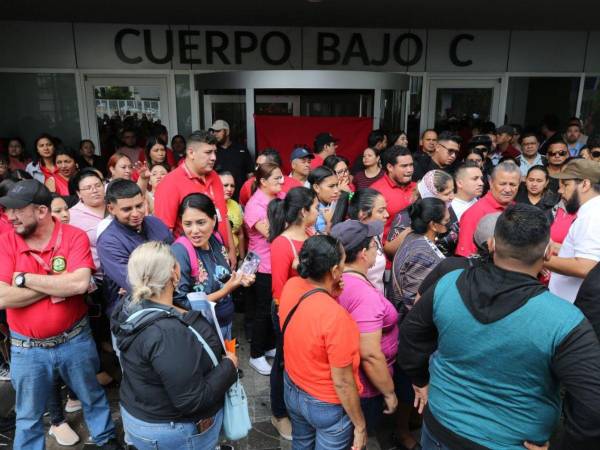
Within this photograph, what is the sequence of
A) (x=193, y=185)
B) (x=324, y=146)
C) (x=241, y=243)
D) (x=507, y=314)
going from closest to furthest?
(x=507, y=314)
(x=193, y=185)
(x=241, y=243)
(x=324, y=146)

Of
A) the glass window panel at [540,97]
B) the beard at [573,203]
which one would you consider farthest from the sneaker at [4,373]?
the glass window panel at [540,97]

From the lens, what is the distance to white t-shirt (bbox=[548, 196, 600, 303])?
7.98ft

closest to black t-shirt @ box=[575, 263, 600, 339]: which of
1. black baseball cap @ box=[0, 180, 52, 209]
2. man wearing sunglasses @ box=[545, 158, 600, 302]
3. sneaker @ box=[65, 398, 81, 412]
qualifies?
man wearing sunglasses @ box=[545, 158, 600, 302]

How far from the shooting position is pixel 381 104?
6.46 metres

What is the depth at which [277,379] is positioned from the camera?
112 inches

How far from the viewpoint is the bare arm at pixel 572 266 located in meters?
2.46

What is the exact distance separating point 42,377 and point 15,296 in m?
0.55

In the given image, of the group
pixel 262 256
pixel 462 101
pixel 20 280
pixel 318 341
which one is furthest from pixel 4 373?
pixel 462 101

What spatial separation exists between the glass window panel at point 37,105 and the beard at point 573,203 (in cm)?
790

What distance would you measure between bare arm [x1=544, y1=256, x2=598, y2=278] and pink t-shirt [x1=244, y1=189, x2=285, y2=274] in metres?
2.04

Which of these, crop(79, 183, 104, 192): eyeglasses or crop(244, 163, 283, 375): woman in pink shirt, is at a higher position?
crop(79, 183, 104, 192): eyeglasses

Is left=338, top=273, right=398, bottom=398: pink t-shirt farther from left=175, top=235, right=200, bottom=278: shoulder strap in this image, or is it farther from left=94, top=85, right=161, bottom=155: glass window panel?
left=94, top=85, right=161, bottom=155: glass window panel

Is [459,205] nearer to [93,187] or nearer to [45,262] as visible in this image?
[93,187]

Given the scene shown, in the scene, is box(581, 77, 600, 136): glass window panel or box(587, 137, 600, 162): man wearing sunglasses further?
box(581, 77, 600, 136): glass window panel
